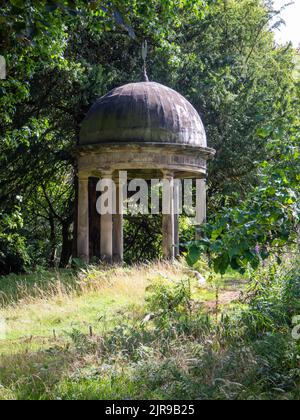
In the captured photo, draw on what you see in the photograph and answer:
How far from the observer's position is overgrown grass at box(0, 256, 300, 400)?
6137 mm

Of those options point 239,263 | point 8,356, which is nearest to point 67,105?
point 8,356

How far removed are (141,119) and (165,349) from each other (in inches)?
391

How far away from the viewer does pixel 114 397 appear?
235 inches

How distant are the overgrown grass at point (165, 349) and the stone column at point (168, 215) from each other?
5.43 m

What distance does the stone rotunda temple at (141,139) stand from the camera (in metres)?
16.4

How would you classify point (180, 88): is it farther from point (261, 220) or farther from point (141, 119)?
point (261, 220)

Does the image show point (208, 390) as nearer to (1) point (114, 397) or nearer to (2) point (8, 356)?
(1) point (114, 397)

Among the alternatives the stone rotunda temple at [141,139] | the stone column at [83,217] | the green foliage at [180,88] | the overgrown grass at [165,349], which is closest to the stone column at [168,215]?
the stone rotunda temple at [141,139]

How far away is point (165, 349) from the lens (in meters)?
7.46

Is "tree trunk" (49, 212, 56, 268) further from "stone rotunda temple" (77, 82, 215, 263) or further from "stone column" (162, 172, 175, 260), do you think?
"stone column" (162, 172, 175, 260)

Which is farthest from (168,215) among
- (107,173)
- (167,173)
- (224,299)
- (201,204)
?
(224,299)

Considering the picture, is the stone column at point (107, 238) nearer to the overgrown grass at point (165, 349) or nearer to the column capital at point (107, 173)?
the column capital at point (107, 173)

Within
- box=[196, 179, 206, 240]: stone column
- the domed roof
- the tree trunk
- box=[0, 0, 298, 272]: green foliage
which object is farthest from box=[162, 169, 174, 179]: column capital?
the tree trunk

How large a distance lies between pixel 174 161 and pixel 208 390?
11.2 meters
